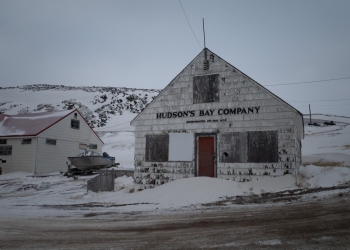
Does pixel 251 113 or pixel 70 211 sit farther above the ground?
pixel 251 113

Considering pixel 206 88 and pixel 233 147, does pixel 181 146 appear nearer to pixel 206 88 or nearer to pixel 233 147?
pixel 233 147

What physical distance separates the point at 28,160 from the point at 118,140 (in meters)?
27.8

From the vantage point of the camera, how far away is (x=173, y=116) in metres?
15.6

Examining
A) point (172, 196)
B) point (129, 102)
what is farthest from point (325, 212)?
point (129, 102)

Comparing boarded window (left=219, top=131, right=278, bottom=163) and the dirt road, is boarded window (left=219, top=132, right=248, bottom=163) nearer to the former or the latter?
boarded window (left=219, top=131, right=278, bottom=163)

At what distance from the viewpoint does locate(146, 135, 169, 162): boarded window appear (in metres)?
15.4

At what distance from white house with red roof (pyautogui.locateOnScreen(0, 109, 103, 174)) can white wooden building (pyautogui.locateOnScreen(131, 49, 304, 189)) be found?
45.4 ft

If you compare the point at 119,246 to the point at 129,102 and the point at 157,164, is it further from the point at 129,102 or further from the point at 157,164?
the point at 129,102

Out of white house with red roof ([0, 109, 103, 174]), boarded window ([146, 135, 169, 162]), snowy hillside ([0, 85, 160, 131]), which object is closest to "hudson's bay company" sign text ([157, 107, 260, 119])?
boarded window ([146, 135, 169, 162])

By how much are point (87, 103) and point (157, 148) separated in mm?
78032

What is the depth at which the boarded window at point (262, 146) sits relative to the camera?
13172 millimetres

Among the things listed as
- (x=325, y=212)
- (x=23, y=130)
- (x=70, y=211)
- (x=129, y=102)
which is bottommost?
(x=70, y=211)

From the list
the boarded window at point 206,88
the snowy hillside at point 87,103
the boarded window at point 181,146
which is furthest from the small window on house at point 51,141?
the snowy hillside at point 87,103

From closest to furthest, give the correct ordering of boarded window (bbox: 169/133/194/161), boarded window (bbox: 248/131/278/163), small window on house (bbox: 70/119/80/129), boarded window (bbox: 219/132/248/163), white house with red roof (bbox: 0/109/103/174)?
boarded window (bbox: 248/131/278/163) → boarded window (bbox: 219/132/248/163) → boarded window (bbox: 169/133/194/161) → white house with red roof (bbox: 0/109/103/174) → small window on house (bbox: 70/119/80/129)
